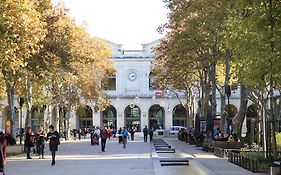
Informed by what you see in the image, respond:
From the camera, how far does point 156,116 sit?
348ft

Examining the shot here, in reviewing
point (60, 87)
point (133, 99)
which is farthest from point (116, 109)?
point (60, 87)

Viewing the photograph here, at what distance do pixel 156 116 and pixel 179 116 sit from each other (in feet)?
13.8

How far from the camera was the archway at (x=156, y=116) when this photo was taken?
10456 centimetres

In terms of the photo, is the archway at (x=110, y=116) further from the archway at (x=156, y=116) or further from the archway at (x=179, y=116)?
the archway at (x=179, y=116)

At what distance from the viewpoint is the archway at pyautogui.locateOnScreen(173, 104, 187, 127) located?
104062 mm

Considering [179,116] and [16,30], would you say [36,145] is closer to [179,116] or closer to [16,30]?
[16,30]

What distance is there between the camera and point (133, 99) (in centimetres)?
10238

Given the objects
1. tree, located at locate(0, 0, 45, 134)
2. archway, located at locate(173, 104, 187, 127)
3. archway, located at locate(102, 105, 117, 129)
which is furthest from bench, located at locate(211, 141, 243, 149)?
archway, located at locate(102, 105, 117, 129)

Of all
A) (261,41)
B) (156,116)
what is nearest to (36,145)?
(261,41)

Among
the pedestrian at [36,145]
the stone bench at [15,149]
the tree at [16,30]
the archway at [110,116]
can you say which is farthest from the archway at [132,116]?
the tree at [16,30]

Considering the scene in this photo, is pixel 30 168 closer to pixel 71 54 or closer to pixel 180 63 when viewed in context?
pixel 71 54

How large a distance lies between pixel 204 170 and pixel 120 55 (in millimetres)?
83761

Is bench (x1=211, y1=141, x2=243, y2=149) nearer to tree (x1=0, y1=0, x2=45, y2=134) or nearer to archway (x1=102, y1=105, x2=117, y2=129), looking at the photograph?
tree (x1=0, y1=0, x2=45, y2=134)

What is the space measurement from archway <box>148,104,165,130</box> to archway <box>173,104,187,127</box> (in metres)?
2.16
